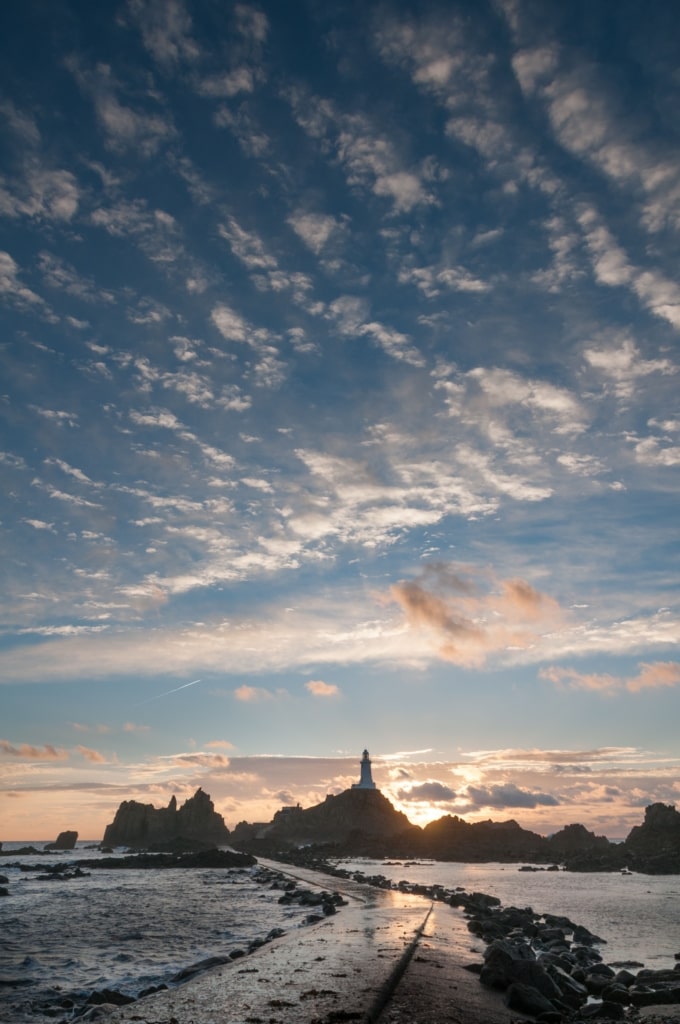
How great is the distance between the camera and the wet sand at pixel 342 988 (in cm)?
991

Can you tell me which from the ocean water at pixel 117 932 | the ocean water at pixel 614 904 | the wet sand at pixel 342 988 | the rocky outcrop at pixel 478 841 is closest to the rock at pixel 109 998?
the ocean water at pixel 117 932

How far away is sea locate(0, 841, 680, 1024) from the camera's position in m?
18.1

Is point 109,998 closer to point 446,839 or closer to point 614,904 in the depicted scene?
point 614,904

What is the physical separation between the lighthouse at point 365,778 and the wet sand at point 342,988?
148 metres

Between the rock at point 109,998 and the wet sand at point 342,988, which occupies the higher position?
the wet sand at point 342,988

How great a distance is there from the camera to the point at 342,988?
37.5ft

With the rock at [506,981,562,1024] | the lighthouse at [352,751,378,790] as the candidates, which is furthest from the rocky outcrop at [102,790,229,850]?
the rock at [506,981,562,1024]

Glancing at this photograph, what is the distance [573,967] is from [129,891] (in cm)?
3983

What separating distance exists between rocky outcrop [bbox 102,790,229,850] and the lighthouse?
39.1 meters

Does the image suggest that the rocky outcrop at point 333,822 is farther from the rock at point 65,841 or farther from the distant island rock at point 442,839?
the rock at point 65,841

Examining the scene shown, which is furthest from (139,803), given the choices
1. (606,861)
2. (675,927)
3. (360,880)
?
(675,927)

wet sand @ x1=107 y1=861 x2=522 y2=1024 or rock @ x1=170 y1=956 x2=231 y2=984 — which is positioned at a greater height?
wet sand @ x1=107 y1=861 x2=522 y2=1024

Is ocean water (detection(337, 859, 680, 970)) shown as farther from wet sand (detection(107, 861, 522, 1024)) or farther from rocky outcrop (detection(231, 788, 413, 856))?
rocky outcrop (detection(231, 788, 413, 856))

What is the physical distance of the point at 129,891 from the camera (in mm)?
46562
